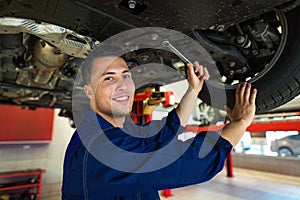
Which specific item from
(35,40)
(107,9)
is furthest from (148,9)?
(35,40)

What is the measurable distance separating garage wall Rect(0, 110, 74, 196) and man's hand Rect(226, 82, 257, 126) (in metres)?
3.26

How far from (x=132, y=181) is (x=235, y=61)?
0.71 m

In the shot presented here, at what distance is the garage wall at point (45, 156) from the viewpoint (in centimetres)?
338

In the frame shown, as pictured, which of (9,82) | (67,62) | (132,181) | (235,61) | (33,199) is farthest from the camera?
(33,199)

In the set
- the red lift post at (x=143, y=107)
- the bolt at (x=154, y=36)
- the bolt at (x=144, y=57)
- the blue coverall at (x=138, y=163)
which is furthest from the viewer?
the red lift post at (x=143, y=107)

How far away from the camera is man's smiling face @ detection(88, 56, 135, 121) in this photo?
65cm

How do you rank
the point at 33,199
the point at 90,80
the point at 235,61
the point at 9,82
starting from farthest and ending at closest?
the point at 33,199 → the point at 9,82 → the point at 235,61 → the point at 90,80

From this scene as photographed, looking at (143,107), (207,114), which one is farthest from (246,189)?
(143,107)

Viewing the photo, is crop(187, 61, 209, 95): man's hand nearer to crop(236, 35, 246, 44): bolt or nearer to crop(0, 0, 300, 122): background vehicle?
crop(0, 0, 300, 122): background vehicle

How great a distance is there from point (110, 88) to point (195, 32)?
1.18 ft

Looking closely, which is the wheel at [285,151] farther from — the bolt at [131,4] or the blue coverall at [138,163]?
the bolt at [131,4]

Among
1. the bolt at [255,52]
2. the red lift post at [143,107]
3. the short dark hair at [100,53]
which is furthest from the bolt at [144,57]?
the red lift post at [143,107]

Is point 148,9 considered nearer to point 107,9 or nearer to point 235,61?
point 107,9

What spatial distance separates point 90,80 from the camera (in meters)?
0.72
